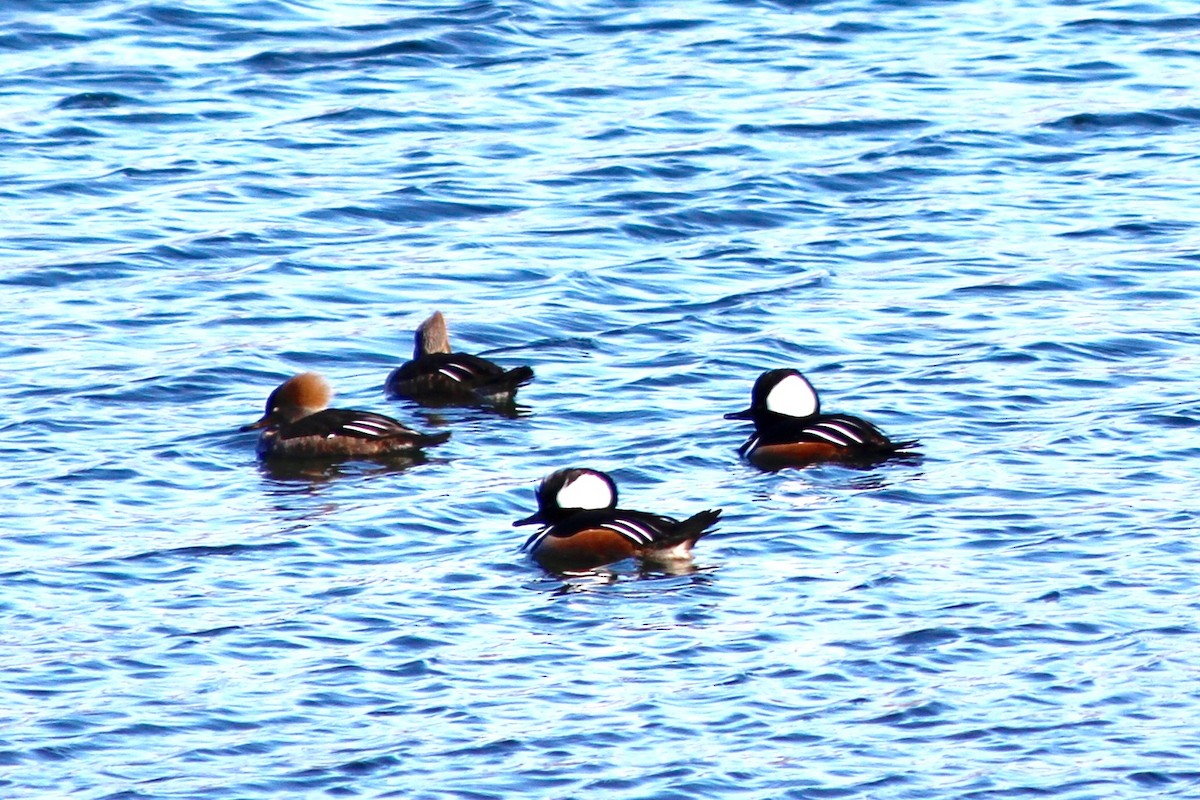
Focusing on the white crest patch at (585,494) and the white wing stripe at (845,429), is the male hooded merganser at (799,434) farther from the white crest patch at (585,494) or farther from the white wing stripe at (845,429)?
the white crest patch at (585,494)

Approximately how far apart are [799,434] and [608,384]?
1760mm

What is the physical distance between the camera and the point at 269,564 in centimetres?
1035

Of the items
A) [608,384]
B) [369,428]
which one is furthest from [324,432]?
[608,384]

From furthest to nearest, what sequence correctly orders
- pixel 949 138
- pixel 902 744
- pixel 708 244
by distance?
pixel 949 138, pixel 708 244, pixel 902 744

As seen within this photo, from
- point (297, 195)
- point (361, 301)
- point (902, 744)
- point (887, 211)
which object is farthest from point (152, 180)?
point (902, 744)

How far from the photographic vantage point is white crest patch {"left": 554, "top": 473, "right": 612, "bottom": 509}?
1063 centimetres

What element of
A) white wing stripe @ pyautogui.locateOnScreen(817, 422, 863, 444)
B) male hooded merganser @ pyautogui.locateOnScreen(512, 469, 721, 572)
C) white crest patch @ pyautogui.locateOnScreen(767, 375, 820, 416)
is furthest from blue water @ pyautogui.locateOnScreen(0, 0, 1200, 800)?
white crest patch @ pyautogui.locateOnScreen(767, 375, 820, 416)

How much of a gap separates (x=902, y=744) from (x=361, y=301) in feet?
25.8

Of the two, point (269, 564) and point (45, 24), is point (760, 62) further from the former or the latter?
point (269, 564)

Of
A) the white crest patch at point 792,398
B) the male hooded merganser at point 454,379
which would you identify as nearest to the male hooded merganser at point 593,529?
the white crest patch at point 792,398

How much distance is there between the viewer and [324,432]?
12.5m

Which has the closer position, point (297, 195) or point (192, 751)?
point (192, 751)

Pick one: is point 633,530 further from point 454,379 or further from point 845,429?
point 454,379

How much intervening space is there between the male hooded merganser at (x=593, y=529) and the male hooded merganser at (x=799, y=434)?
4.23 feet
